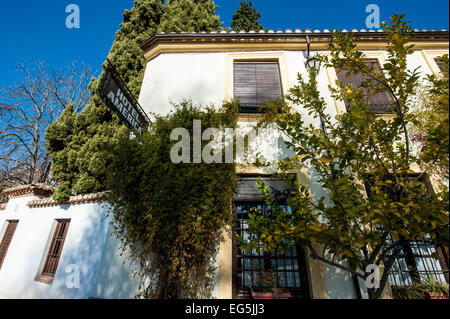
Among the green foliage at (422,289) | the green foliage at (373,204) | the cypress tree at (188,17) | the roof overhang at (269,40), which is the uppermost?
the cypress tree at (188,17)

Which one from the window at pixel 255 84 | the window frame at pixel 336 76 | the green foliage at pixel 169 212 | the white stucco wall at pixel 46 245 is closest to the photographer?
the green foliage at pixel 169 212

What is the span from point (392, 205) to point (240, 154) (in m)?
2.64

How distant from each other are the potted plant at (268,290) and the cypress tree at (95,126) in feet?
15.8

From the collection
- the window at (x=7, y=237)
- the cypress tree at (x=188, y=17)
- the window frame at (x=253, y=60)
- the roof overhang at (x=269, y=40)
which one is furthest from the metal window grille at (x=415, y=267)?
the window at (x=7, y=237)

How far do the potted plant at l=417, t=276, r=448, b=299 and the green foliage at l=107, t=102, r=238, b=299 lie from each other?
10.9ft

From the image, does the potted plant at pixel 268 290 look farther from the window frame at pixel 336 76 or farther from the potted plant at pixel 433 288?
the window frame at pixel 336 76

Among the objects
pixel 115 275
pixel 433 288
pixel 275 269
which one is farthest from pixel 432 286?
pixel 115 275

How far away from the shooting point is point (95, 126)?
6.51 metres

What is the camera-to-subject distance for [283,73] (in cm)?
533

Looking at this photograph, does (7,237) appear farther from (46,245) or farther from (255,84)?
(255,84)

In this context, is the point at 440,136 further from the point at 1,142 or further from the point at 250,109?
the point at 1,142

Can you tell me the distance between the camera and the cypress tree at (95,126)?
5.98m
